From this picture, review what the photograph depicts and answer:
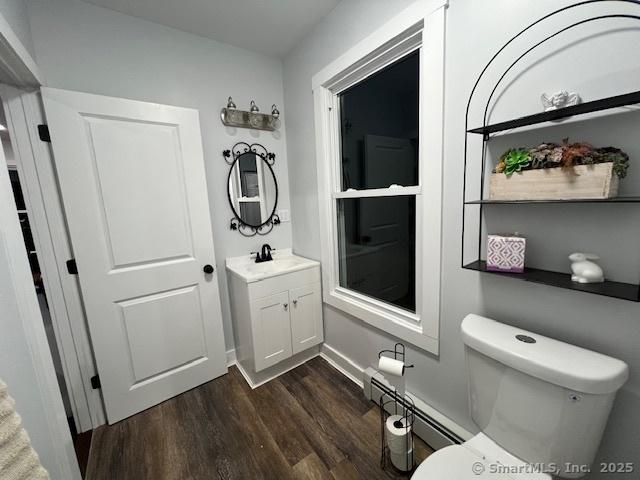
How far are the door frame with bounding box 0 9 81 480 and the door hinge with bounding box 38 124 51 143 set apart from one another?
11.0 inches

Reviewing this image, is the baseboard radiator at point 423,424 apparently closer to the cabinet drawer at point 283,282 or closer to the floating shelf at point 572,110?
the cabinet drawer at point 283,282

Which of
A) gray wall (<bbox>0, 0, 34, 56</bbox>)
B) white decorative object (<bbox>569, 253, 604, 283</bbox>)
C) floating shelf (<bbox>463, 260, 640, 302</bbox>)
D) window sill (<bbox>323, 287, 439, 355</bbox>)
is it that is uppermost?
gray wall (<bbox>0, 0, 34, 56</bbox>)

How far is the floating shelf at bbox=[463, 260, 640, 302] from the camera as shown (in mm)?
734

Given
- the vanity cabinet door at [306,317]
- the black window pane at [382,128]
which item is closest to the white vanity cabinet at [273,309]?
the vanity cabinet door at [306,317]

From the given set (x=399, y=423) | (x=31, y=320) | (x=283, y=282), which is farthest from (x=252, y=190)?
(x=399, y=423)

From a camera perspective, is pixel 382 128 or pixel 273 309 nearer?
pixel 382 128

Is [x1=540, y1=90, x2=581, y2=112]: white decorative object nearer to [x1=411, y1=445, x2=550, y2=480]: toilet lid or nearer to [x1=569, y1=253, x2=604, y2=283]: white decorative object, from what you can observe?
[x1=569, y1=253, x2=604, y2=283]: white decorative object

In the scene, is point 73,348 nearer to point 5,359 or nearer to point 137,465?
point 137,465

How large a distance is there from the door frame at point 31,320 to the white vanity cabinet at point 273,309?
37.3 inches

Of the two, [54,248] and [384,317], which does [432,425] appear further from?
[54,248]

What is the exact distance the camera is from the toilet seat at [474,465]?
872 millimetres

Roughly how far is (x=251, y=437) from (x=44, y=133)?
2063 mm

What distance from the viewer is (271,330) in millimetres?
1863

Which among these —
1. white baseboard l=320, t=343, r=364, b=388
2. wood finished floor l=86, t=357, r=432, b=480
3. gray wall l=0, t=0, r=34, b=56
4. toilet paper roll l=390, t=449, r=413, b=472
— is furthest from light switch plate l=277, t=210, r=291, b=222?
toilet paper roll l=390, t=449, r=413, b=472
